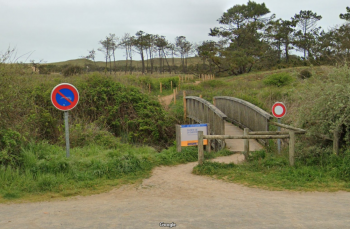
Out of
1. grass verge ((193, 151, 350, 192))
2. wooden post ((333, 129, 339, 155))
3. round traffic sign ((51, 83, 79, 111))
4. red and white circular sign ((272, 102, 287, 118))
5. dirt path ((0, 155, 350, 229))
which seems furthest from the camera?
red and white circular sign ((272, 102, 287, 118))


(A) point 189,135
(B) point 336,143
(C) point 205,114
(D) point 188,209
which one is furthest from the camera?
(C) point 205,114

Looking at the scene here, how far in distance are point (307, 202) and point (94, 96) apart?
14.3 m

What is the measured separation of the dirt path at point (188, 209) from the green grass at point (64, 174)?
55 centimetres

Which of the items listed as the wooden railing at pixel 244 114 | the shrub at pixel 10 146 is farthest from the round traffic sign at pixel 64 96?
the wooden railing at pixel 244 114

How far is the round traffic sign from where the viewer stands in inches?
352

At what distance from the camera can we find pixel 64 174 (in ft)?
27.3

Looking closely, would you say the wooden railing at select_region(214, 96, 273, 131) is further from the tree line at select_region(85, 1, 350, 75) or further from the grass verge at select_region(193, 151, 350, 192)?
the tree line at select_region(85, 1, 350, 75)

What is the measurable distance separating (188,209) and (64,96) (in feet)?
16.0

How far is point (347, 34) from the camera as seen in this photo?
5412cm

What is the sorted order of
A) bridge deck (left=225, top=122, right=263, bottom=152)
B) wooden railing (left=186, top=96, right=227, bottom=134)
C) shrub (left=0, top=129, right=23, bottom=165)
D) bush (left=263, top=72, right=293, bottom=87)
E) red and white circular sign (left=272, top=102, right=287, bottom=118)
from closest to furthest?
shrub (left=0, top=129, right=23, bottom=165) → red and white circular sign (left=272, top=102, right=287, bottom=118) → bridge deck (left=225, top=122, right=263, bottom=152) → wooden railing (left=186, top=96, right=227, bottom=134) → bush (left=263, top=72, right=293, bottom=87)

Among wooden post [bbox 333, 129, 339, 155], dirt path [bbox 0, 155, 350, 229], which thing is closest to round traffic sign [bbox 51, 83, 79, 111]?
dirt path [bbox 0, 155, 350, 229]

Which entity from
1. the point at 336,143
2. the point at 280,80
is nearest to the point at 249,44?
the point at 280,80

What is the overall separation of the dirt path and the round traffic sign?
2866 mm

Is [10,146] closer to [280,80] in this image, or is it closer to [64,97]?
[64,97]
